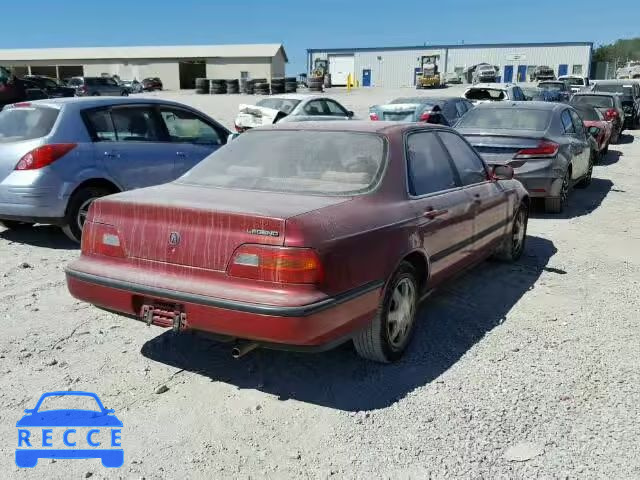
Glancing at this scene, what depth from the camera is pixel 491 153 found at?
846 cm

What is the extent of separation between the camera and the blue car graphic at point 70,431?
3.03 metres

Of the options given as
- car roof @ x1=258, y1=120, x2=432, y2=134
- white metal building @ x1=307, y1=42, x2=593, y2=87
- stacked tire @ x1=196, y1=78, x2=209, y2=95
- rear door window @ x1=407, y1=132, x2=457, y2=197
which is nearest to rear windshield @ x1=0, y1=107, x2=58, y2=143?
car roof @ x1=258, y1=120, x2=432, y2=134

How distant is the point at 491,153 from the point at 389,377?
17.7 feet

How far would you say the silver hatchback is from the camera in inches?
249

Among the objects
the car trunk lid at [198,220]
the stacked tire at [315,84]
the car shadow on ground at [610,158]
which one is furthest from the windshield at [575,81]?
the car trunk lid at [198,220]

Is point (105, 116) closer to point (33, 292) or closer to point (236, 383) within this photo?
point (33, 292)

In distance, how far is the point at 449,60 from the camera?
2682 inches

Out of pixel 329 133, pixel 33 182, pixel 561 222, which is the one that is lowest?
pixel 561 222

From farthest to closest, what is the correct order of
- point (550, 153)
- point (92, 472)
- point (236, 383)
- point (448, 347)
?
point (550, 153) < point (448, 347) < point (236, 383) < point (92, 472)

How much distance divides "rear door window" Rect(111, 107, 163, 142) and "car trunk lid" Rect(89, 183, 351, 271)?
352 cm

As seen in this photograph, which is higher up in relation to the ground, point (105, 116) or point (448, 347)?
point (105, 116)

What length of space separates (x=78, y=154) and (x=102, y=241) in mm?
3173

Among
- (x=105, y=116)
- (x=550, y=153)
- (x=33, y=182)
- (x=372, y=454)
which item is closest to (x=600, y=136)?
(x=550, y=153)

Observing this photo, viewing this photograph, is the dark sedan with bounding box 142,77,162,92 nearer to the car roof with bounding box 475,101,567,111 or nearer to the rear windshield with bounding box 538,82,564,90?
the rear windshield with bounding box 538,82,564,90
